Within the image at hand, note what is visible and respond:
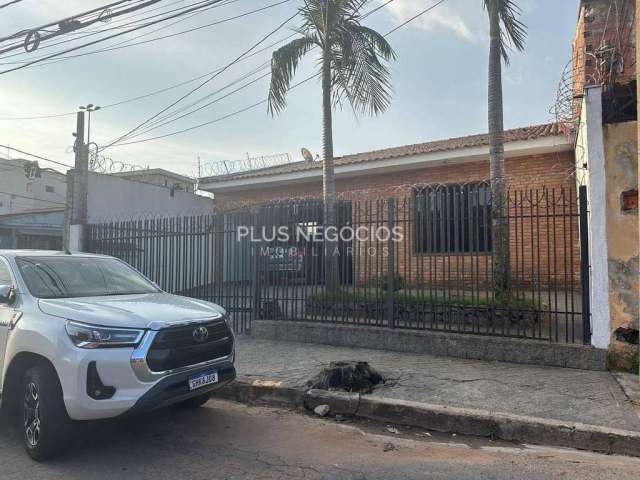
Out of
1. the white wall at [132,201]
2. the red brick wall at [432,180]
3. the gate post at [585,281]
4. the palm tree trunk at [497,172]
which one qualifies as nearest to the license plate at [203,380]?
the palm tree trunk at [497,172]

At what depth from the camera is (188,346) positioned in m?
3.89

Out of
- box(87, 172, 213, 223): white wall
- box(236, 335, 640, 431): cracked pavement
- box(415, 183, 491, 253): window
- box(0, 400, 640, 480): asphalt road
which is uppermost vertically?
box(87, 172, 213, 223): white wall

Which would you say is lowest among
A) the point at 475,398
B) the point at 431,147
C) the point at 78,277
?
the point at 475,398

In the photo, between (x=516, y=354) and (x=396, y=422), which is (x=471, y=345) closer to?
(x=516, y=354)

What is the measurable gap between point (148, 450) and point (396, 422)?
234 cm

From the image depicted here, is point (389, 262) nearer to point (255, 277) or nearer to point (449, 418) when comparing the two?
point (255, 277)

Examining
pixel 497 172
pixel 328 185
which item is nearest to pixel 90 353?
pixel 328 185

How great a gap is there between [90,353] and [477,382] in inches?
159

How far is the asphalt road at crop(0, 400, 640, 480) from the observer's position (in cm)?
339

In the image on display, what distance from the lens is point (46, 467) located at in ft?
11.3

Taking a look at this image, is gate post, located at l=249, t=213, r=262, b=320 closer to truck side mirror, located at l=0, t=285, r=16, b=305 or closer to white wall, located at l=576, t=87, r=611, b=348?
truck side mirror, located at l=0, t=285, r=16, b=305

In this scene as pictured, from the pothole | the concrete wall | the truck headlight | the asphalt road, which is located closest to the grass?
the concrete wall

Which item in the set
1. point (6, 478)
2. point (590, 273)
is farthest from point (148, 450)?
point (590, 273)

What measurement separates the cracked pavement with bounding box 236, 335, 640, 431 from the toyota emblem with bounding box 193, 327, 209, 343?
5.25ft
